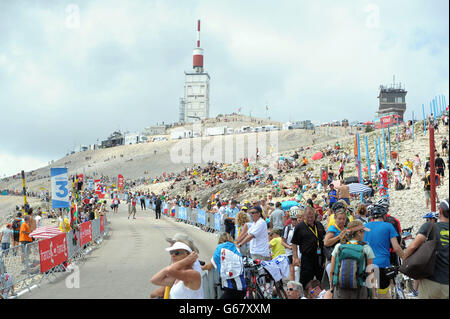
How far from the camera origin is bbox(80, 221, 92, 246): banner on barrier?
666 inches

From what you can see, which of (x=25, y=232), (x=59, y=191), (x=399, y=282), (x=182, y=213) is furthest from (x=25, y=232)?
(x=182, y=213)

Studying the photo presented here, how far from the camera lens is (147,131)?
17575cm

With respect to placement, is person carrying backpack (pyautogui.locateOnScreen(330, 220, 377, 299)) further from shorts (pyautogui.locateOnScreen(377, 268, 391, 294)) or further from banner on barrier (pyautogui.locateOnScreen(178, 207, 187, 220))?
banner on barrier (pyautogui.locateOnScreen(178, 207, 187, 220))

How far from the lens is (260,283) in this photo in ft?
24.6

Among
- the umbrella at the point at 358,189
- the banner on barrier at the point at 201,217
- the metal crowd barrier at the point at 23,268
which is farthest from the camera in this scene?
the banner on barrier at the point at 201,217

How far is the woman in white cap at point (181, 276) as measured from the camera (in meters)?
4.57

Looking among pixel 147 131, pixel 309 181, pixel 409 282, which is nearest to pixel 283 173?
pixel 309 181

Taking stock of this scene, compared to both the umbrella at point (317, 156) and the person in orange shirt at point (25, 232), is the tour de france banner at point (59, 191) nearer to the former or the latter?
the person in orange shirt at point (25, 232)

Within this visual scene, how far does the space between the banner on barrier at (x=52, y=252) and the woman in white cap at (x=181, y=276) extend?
26.8ft

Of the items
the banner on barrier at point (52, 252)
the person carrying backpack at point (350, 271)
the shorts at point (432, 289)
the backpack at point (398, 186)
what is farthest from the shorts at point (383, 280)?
the backpack at point (398, 186)

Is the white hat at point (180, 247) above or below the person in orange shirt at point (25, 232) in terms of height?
above

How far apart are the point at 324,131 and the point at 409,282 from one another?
9810 centimetres

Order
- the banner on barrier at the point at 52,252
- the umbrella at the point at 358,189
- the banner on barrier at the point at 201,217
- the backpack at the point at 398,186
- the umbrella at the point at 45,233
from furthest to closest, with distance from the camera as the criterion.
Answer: the banner on barrier at the point at 201,217, the backpack at the point at 398,186, the umbrella at the point at 358,189, the umbrella at the point at 45,233, the banner on barrier at the point at 52,252
